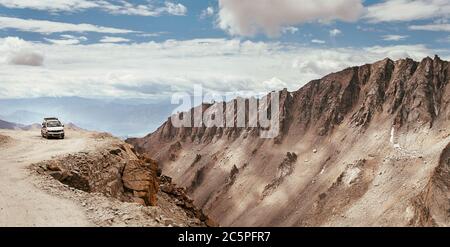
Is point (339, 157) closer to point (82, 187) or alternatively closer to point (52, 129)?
point (52, 129)

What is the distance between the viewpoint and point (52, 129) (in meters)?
36.5

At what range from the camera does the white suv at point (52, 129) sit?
36.3 meters

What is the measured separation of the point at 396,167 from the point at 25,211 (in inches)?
3817

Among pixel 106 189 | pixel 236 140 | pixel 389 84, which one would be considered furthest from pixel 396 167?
pixel 106 189

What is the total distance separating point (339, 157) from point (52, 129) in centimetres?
9477

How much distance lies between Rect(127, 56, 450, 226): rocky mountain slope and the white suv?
65.6m

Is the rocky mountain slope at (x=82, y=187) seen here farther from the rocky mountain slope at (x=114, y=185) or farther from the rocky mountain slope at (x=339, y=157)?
the rocky mountain slope at (x=339, y=157)

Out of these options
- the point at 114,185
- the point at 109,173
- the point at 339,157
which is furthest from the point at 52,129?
the point at 339,157

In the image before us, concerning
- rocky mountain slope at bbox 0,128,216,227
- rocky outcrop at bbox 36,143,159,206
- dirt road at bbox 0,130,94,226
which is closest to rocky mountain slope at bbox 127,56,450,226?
rocky mountain slope at bbox 0,128,216,227

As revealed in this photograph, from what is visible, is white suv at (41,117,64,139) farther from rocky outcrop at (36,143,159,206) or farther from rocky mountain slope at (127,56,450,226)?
rocky mountain slope at (127,56,450,226)

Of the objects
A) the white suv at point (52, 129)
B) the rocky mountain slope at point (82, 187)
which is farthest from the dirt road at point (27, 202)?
the white suv at point (52, 129)

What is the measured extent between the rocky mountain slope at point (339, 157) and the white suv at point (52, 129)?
65648 mm
